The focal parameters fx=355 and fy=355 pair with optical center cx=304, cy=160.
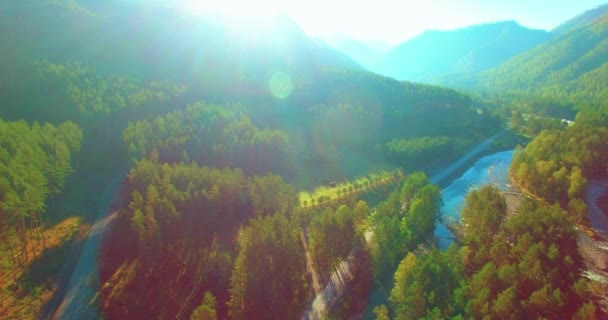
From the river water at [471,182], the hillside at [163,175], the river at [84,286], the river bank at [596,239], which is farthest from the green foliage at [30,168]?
the river bank at [596,239]

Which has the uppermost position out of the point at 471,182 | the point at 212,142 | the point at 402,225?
the point at 212,142

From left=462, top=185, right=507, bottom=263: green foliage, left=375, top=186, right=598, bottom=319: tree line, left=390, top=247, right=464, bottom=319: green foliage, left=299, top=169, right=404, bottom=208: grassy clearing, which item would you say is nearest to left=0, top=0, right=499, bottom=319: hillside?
left=299, top=169, right=404, bottom=208: grassy clearing

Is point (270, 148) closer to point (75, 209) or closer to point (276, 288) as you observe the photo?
point (75, 209)

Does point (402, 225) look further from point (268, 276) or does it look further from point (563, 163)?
point (563, 163)

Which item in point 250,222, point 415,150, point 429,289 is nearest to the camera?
point 429,289

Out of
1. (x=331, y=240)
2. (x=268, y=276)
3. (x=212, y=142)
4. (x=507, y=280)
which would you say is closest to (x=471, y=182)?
(x=331, y=240)

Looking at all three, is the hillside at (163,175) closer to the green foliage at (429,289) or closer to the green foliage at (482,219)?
the green foliage at (429,289)
